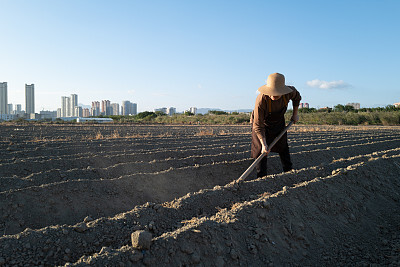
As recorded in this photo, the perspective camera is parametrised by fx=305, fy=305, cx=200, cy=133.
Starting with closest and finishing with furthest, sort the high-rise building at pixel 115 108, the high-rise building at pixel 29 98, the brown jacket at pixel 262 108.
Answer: the brown jacket at pixel 262 108 → the high-rise building at pixel 29 98 → the high-rise building at pixel 115 108

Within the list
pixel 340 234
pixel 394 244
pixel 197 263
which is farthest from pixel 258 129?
pixel 197 263

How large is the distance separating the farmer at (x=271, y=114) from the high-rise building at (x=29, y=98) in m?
98.9

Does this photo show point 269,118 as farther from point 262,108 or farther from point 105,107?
point 105,107

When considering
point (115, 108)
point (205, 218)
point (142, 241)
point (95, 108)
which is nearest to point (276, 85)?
point (205, 218)

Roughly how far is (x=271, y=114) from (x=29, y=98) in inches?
3949

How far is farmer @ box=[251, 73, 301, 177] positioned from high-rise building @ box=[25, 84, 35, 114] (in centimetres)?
9888

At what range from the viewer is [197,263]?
2514 mm

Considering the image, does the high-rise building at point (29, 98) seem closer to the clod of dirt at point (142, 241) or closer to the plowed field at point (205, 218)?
the plowed field at point (205, 218)

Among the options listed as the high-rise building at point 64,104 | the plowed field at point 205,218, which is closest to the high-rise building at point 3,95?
the high-rise building at point 64,104

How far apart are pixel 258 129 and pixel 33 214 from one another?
10.9 ft

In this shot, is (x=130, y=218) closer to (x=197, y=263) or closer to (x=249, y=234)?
(x=197, y=263)

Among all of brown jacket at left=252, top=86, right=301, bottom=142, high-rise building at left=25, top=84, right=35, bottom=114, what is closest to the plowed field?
brown jacket at left=252, top=86, right=301, bottom=142

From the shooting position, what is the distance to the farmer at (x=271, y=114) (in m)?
4.38

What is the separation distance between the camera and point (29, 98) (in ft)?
296
